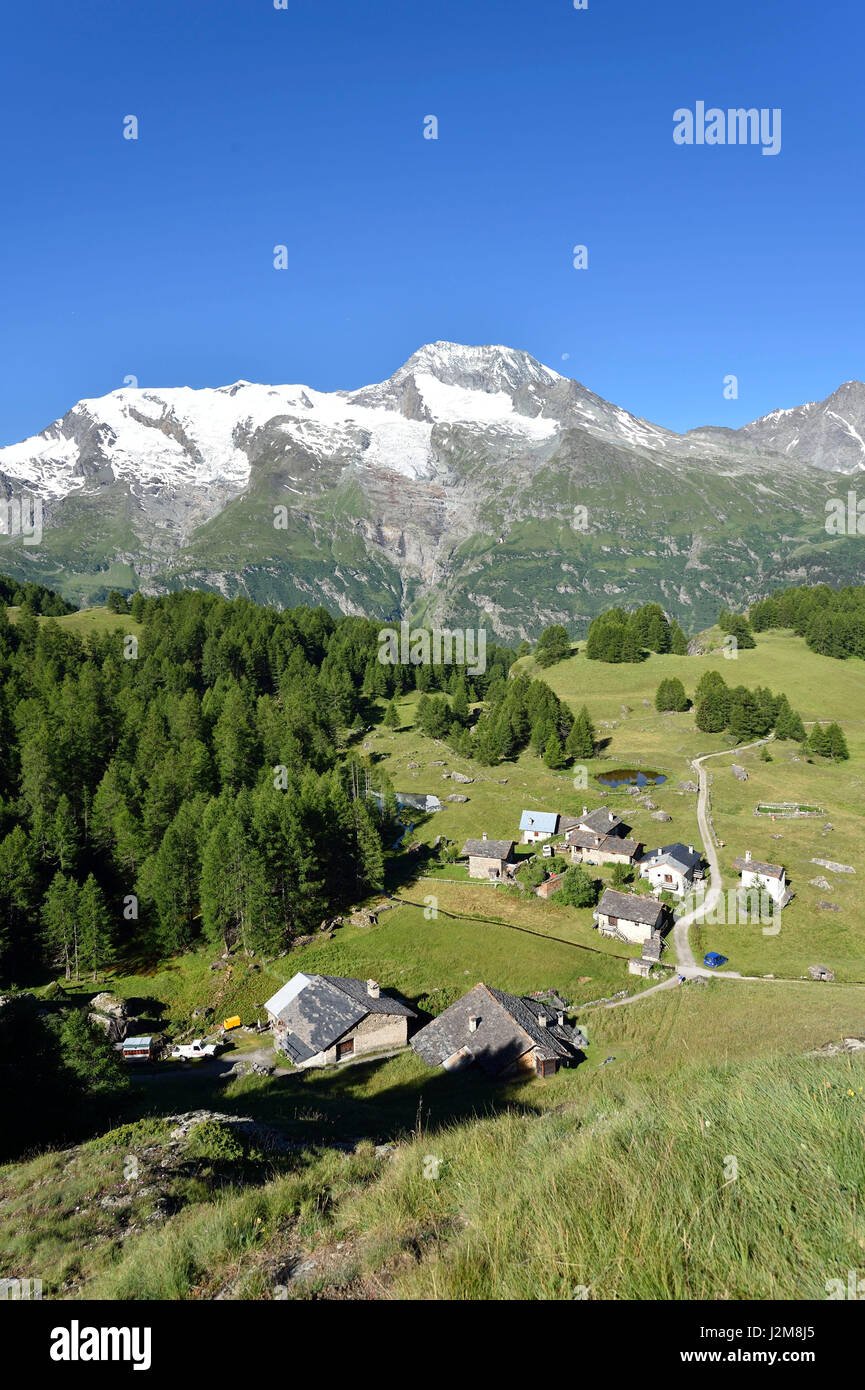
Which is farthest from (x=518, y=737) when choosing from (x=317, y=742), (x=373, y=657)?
(x=373, y=657)

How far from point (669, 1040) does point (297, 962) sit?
3076cm

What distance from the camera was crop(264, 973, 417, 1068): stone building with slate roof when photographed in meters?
39.4

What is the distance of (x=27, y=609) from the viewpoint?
4916 inches

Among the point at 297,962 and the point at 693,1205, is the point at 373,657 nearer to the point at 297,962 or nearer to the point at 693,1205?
the point at 297,962

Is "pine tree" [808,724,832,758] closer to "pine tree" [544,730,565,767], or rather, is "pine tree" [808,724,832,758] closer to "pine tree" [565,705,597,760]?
"pine tree" [565,705,597,760]

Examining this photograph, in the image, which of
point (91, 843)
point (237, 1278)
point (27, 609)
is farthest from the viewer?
point (27, 609)

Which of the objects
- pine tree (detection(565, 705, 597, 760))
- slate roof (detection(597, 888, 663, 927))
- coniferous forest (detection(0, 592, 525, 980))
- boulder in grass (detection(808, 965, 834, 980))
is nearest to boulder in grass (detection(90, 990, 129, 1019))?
coniferous forest (detection(0, 592, 525, 980))

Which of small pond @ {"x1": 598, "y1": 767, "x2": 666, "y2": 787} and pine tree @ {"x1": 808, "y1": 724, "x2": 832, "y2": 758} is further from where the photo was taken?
pine tree @ {"x1": 808, "y1": 724, "x2": 832, "y2": 758}

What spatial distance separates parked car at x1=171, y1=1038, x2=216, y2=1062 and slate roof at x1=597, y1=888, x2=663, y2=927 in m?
33.8

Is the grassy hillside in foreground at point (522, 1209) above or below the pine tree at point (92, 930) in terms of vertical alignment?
above

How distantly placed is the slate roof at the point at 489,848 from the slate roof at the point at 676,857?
47.2 ft

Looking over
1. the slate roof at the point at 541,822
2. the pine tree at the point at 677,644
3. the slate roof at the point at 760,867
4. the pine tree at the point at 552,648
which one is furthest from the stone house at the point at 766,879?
the pine tree at the point at 677,644

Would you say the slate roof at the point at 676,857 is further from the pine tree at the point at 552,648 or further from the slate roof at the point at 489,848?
the pine tree at the point at 552,648

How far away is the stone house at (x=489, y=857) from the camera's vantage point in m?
67.0
